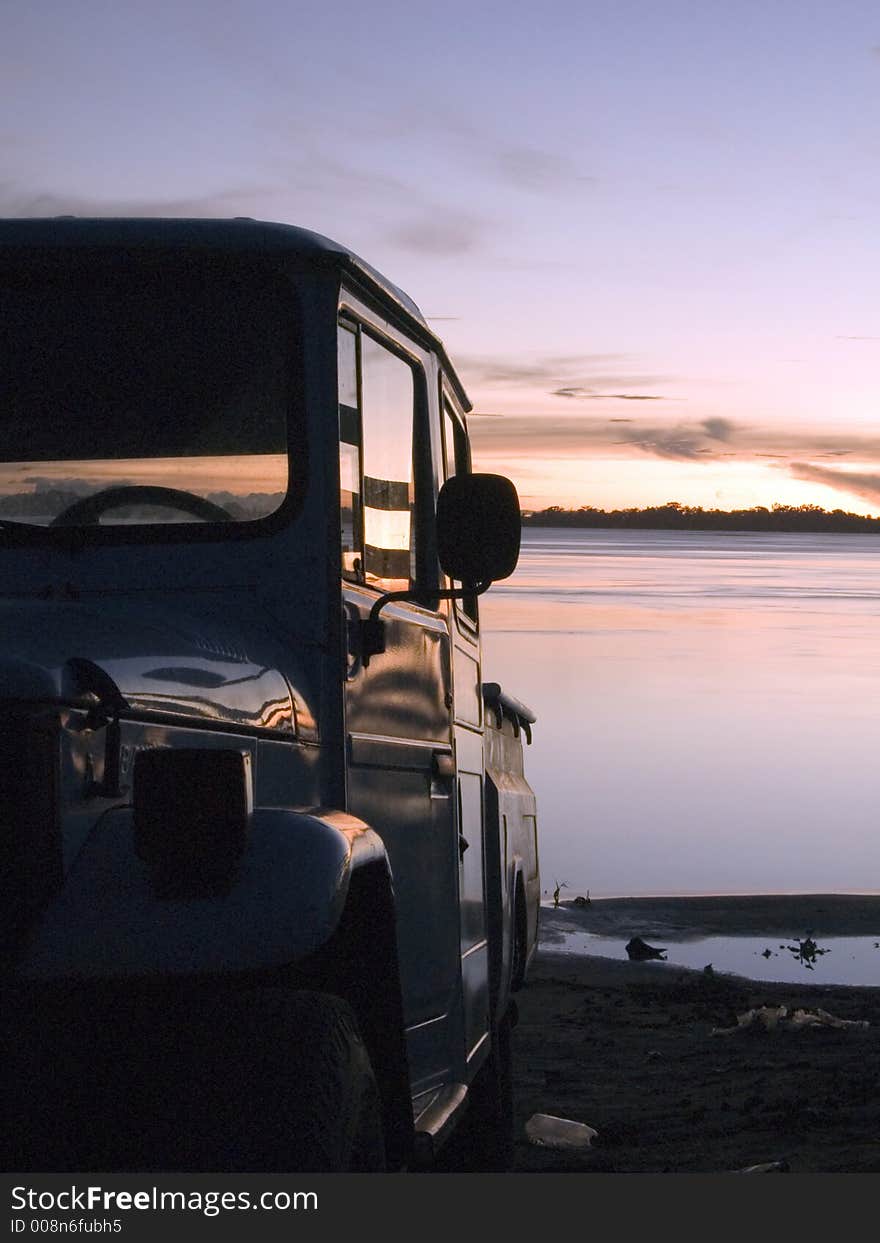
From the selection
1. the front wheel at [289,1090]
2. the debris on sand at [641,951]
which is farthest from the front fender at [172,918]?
the debris on sand at [641,951]

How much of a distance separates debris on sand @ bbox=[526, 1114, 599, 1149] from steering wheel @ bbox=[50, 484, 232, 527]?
3.96m

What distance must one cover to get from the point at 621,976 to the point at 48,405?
8.50 metres

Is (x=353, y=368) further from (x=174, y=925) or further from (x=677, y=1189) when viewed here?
(x=677, y=1189)

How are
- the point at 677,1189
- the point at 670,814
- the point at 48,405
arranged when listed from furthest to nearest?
the point at 670,814 → the point at 48,405 → the point at 677,1189

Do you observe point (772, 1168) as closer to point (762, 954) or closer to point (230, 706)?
point (230, 706)

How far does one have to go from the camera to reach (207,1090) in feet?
8.57

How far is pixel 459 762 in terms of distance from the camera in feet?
15.8

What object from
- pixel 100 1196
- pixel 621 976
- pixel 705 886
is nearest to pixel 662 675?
pixel 705 886

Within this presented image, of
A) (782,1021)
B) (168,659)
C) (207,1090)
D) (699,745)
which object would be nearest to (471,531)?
(168,659)

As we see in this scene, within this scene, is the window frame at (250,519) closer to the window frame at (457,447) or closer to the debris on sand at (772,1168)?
the window frame at (457,447)

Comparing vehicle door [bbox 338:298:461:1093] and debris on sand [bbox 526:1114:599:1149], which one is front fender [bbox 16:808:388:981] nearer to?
vehicle door [bbox 338:298:461:1093]

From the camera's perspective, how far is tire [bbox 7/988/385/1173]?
2.55 meters

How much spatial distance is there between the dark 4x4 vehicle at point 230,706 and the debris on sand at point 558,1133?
6.40ft

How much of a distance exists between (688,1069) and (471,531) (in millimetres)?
5182
